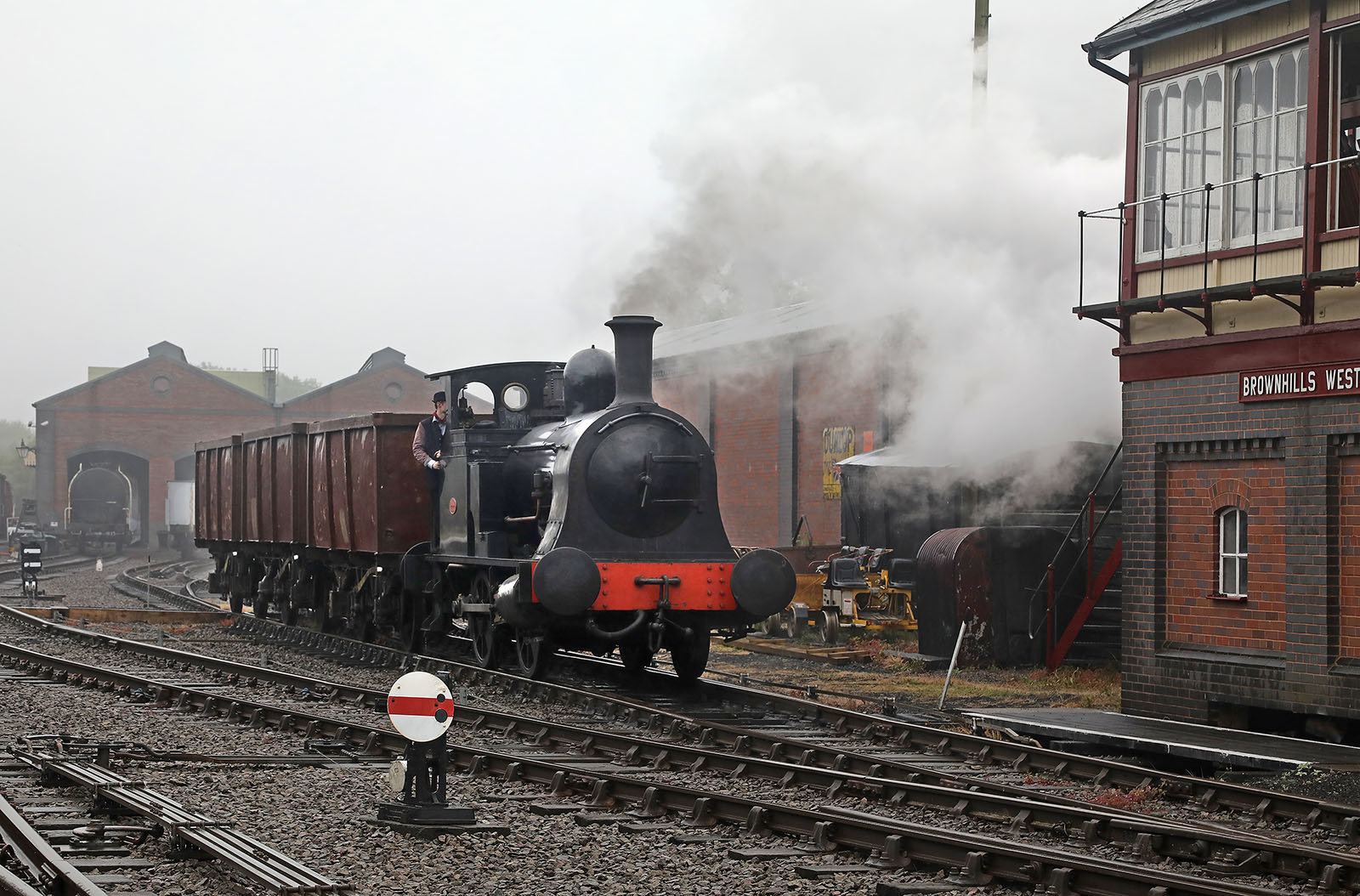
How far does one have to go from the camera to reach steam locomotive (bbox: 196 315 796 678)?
13.6 m

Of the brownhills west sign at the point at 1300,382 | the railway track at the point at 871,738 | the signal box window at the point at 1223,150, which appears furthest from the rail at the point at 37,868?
the signal box window at the point at 1223,150

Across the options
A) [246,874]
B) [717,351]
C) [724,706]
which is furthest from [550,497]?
[717,351]

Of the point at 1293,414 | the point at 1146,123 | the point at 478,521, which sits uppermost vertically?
the point at 1146,123

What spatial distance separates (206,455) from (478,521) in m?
13.9

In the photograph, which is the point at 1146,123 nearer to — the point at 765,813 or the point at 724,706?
the point at 724,706

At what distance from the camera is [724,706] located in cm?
1288

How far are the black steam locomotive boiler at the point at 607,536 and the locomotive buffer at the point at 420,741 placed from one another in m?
5.01

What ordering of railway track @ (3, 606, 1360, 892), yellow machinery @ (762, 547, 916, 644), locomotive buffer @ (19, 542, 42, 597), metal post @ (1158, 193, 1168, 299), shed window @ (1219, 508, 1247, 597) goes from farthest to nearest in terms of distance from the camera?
locomotive buffer @ (19, 542, 42, 597), yellow machinery @ (762, 547, 916, 644), metal post @ (1158, 193, 1168, 299), shed window @ (1219, 508, 1247, 597), railway track @ (3, 606, 1360, 892)

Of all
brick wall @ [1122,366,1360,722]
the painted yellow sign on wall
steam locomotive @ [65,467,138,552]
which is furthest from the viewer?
steam locomotive @ [65,467,138,552]

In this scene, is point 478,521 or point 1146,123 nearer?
point 1146,123

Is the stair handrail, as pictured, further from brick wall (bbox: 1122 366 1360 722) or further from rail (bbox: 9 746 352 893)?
rail (bbox: 9 746 352 893)

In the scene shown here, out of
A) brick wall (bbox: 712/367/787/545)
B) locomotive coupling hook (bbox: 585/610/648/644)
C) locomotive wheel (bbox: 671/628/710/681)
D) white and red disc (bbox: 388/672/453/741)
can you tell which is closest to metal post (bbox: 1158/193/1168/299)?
locomotive wheel (bbox: 671/628/710/681)

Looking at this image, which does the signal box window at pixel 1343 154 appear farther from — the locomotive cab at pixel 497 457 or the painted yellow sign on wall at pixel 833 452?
the painted yellow sign on wall at pixel 833 452

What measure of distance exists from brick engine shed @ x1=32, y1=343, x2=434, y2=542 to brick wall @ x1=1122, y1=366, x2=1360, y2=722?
50.6 meters
